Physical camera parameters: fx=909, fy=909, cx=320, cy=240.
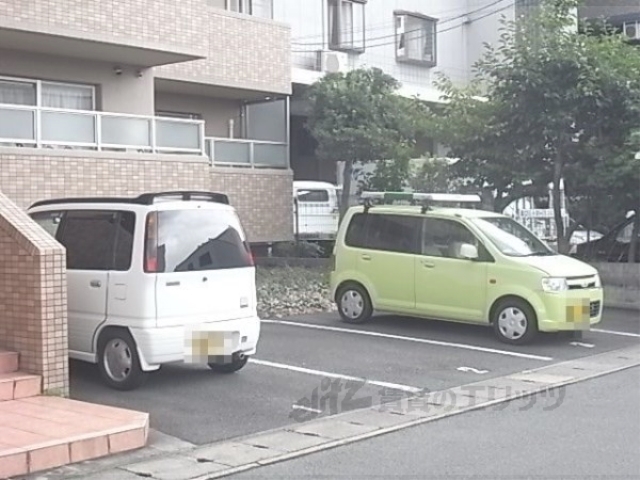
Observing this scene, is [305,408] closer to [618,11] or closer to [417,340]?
[417,340]

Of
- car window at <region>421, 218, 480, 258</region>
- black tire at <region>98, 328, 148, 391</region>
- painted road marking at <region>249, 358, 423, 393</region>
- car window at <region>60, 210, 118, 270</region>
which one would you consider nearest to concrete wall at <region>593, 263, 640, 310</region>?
car window at <region>421, 218, 480, 258</region>

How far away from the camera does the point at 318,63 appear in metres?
23.3

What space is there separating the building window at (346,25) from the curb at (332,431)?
15621mm

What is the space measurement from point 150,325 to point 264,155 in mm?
11821

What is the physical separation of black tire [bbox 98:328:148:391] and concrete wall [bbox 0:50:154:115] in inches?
307

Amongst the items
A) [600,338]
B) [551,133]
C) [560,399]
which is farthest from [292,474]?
[551,133]

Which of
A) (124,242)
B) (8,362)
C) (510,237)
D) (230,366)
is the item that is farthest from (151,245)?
(510,237)

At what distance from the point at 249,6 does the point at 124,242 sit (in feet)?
45.4

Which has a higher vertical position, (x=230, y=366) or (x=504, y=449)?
(x=230, y=366)

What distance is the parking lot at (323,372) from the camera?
8039 millimetres

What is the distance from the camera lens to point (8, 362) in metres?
8.09

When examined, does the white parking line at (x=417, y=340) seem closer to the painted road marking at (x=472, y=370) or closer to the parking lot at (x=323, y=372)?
the parking lot at (x=323, y=372)

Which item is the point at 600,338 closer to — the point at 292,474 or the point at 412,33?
the point at 292,474

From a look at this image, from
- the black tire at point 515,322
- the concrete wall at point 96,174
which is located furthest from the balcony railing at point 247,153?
the black tire at point 515,322
